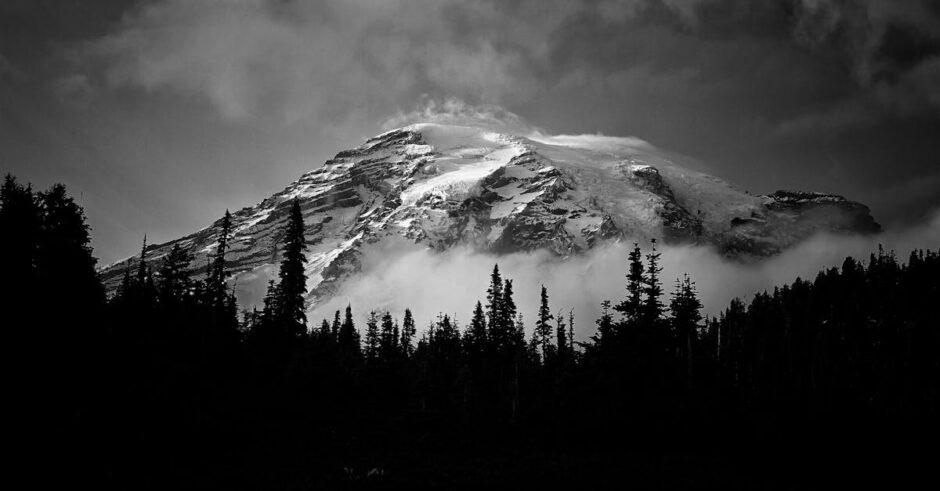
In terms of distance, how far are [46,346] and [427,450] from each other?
2316cm

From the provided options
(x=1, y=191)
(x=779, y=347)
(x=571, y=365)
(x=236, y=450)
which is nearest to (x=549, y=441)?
(x=571, y=365)

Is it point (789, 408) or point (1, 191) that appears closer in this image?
point (1, 191)

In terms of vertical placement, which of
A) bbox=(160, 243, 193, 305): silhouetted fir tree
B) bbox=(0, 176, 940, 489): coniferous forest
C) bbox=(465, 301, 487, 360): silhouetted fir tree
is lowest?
bbox=(0, 176, 940, 489): coniferous forest

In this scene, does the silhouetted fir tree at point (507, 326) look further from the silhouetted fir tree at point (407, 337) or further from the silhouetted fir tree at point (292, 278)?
the silhouetted fir tree at point (292, 278)

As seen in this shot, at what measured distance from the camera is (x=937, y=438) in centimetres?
3659

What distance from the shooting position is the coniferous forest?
73.5 feet

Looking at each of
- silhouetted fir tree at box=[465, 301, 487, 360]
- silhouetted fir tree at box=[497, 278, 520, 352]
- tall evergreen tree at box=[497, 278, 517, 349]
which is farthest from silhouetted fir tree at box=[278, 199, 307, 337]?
tall evergreen tree at box=[497, 278, 517, 349]

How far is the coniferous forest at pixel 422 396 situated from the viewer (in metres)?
22.4

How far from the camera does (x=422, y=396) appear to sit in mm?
58406

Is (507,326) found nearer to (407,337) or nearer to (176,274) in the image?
(407,337)

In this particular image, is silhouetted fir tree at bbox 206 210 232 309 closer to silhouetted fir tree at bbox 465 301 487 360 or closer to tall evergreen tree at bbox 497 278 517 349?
silhouetted fir tree at bbox 465 301 487 360

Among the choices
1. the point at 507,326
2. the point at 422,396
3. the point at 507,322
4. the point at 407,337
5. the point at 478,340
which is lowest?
the point at 422,396

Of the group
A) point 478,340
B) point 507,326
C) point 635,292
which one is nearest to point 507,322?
point 507,326

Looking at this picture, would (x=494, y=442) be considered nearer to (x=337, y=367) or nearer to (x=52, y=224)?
(x=337, y=367)
